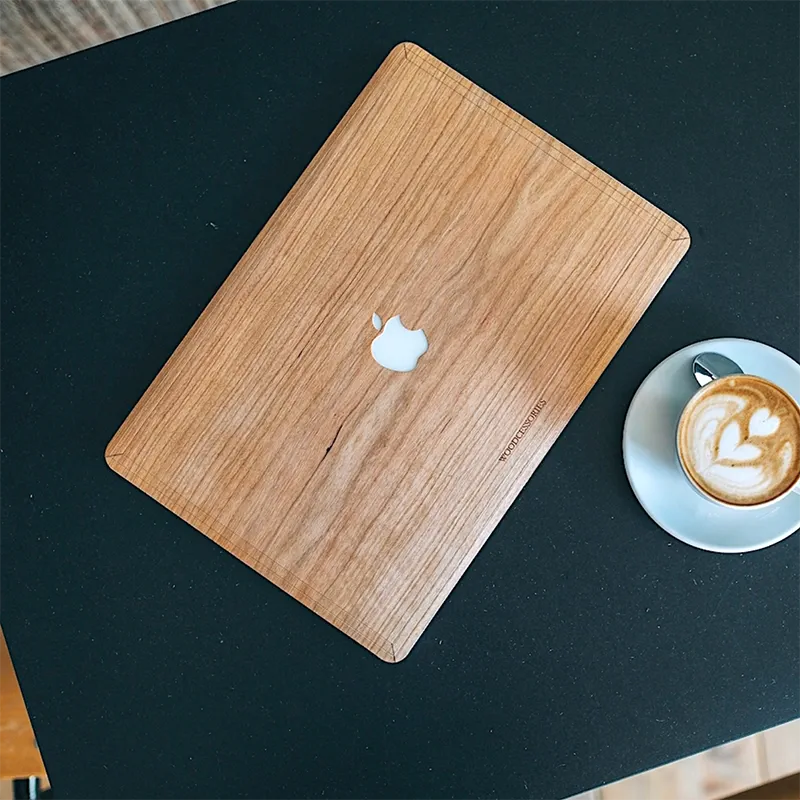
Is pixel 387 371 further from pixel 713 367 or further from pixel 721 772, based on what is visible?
pixel 721 772

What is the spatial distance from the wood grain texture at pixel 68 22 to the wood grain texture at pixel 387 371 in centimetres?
22

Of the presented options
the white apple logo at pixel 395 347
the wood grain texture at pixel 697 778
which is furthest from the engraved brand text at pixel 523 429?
the wood grain texture at pixel 697 778

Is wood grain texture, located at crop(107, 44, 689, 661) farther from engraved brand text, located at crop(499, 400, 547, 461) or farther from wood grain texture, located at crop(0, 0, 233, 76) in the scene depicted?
wood grain texture, located at crop(0, 0, 233, 76)

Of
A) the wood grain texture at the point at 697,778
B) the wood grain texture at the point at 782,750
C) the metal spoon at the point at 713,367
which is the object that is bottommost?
the wood grain texture at the point at 697,778

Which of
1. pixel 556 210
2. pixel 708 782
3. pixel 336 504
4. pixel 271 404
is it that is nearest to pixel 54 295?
pixel 271 404

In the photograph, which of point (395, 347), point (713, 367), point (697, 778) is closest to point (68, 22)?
point (395, 347)

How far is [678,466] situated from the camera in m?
0.92

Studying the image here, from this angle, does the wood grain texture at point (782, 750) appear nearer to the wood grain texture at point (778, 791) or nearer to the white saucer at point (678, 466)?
the wood grain texture at point (778, 791)

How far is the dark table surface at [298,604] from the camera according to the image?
927 mm

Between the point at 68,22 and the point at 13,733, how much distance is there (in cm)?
70

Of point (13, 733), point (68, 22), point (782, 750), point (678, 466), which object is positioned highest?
point (68, 22)

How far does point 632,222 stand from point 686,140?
11cm

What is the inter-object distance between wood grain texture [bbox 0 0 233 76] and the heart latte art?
2.07 feet

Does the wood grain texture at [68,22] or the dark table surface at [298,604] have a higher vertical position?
the wood grain texture at [68,22]
